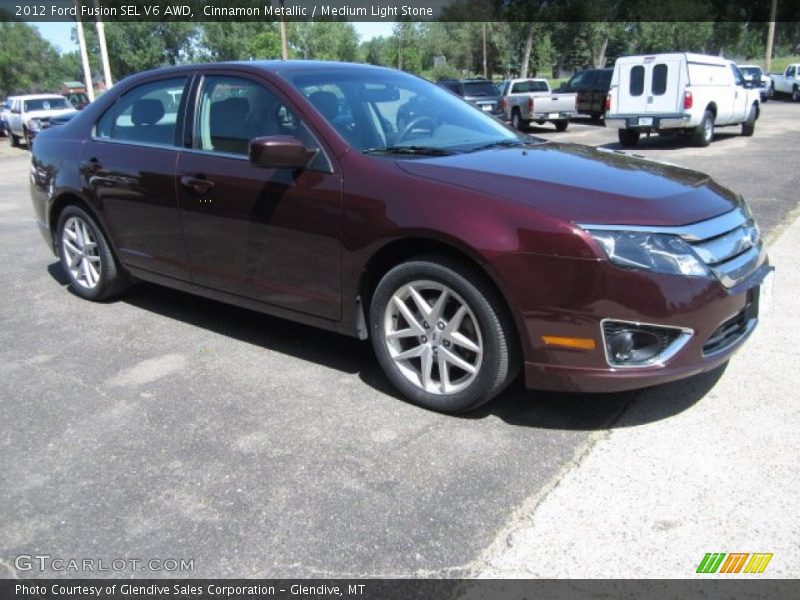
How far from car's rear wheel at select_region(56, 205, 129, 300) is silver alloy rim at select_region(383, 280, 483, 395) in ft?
8.50

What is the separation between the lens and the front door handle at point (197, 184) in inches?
159

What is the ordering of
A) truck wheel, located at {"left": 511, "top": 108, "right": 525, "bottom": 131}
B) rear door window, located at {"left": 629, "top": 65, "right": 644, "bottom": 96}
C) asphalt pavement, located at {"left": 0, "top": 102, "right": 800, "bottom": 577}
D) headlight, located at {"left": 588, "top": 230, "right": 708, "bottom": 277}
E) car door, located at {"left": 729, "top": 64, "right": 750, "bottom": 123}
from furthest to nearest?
truck wheel, located at {"left": 511, "top": 108, "right": 525, "bottom": 131} → car door, located at {"left": 729, "top": 64, "right": 750, "bottom": 123} → rear door window, located at {"left": 629, "top": 65, "right": 644, "bottom": 96} → headlight, located at {"left": 588, "top": 230, "right": 708, "bottom": 277} → asphalt pavement, located at {"left": 0, "top": 102, "right": 800, "bottom": 577}

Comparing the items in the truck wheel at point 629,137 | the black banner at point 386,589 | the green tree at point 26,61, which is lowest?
the black banner at point 386,589

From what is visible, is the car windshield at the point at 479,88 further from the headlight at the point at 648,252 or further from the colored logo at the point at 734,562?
the colored logo at the point at 734,562

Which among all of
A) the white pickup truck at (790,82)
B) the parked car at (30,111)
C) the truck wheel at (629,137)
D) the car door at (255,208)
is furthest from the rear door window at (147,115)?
the white pickup truck at (790,82)

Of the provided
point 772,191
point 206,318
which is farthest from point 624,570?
point 772,191

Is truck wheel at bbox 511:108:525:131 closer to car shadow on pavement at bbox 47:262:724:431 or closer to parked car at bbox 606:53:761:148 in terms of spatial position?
parked car at bbox 606:53:761:148

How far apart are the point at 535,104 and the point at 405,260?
61.8 feet

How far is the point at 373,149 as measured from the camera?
3646 mm

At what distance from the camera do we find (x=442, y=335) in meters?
3.32

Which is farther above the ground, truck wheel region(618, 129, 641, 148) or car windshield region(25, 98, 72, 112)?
car windshield region(25, 98, 72, 112)

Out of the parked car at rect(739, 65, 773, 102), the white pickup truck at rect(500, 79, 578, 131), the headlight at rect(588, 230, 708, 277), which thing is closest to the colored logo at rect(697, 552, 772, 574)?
the headlight at rect(588, 230, 708, 277)

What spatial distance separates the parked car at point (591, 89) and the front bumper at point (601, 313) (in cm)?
2055

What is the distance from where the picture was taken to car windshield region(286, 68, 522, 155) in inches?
147
